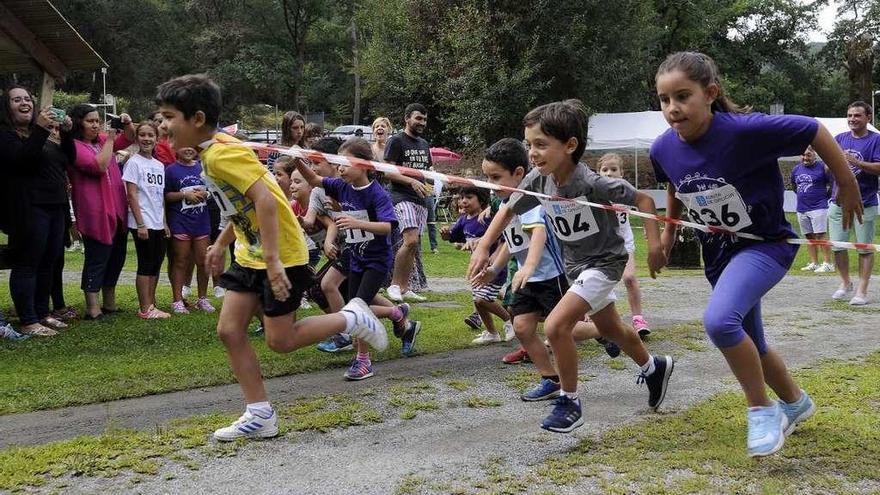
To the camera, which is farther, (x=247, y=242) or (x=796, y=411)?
(x=247, y=242)

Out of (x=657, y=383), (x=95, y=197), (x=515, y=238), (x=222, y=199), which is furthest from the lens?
(x=95, y=197)

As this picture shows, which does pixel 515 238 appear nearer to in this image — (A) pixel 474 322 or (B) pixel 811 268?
(A) pixel 474 322

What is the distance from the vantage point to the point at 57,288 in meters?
7.79

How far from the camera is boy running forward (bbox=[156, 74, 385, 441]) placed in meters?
4.04

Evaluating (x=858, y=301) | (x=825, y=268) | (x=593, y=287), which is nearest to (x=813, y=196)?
(x=825, y=268)

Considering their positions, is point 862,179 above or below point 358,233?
above

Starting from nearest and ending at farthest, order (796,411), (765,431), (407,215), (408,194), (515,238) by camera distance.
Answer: (765,431) < (796,411) < (515,238) < (407,215) < (408,194)

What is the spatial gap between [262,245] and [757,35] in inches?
2207

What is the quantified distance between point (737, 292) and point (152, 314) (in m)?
5.92

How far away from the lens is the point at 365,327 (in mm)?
4812

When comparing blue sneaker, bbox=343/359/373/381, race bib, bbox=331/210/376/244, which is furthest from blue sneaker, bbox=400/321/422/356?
race bib, bbox=331/210/376/244

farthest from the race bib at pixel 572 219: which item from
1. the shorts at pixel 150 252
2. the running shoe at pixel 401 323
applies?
the shorts at pixel 150 252

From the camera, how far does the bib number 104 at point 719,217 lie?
389cm

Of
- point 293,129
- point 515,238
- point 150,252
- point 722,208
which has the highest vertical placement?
point 293,129
